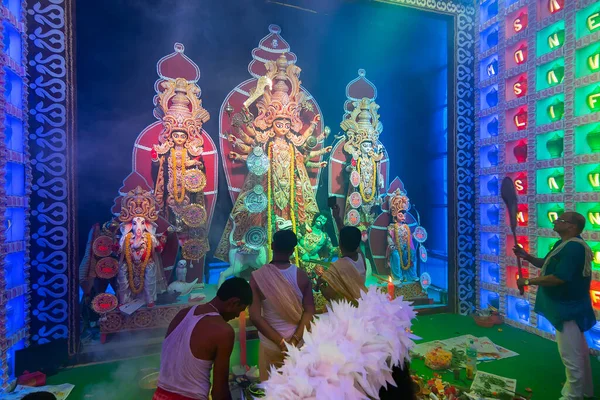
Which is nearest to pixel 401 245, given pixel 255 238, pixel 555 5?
pixel 255 238

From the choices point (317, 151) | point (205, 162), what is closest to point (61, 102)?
point (205, 162)

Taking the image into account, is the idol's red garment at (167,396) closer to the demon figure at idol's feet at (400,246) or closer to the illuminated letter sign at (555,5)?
the demon figure at idol's feet at (400,246)

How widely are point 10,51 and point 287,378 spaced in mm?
5291

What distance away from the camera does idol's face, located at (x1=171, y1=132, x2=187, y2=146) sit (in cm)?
512

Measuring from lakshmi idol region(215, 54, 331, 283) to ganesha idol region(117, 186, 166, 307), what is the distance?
1.06 m

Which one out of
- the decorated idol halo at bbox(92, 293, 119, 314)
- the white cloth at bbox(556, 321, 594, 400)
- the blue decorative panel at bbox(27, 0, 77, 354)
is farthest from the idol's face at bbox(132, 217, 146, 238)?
the white cloth at bbox(556, 321, 594, 400)

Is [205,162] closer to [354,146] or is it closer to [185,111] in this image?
[185,111]

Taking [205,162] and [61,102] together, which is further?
[205,162]

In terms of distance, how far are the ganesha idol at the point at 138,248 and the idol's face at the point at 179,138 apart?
0.91 metres

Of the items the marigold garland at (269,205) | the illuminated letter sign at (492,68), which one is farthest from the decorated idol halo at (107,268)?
the illuminated letter sign at (492,68)

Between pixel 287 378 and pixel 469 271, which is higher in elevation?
pixel 287 378

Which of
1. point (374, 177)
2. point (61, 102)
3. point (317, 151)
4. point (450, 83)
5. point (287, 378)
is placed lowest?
point (287, 378)

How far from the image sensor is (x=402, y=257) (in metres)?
6.20

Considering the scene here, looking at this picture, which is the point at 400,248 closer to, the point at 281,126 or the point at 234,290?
the point at 281,126
